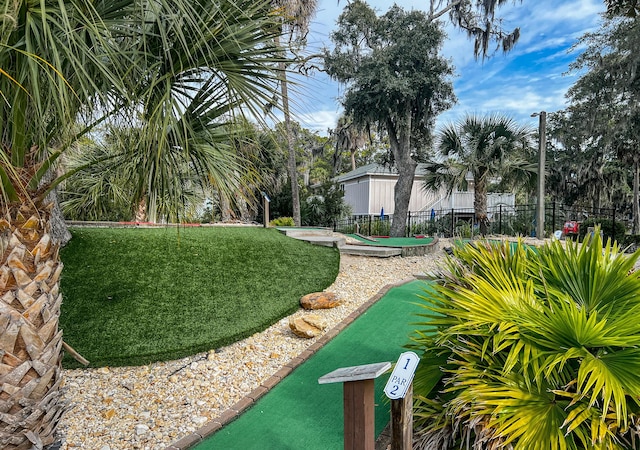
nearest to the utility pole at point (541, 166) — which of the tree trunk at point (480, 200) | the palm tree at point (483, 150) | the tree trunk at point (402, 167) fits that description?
the palm tree at point (483, 150)

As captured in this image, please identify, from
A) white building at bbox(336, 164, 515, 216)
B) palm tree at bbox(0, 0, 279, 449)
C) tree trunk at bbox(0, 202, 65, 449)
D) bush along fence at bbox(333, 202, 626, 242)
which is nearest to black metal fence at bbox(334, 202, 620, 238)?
bush along fence at bbox(333, 202, 626, 242)

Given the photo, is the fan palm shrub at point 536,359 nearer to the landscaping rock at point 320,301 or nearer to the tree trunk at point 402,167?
the landscaping rock at point 320,301

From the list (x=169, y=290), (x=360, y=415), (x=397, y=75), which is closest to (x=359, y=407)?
(x=360, y=415)

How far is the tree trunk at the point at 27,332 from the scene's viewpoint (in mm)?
1974

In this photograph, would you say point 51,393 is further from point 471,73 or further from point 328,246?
point 471,73

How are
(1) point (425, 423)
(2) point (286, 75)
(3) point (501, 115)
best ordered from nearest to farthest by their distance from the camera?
(1) point (425, 423)
(2) point (286, 75)
(3) point (501, 115)

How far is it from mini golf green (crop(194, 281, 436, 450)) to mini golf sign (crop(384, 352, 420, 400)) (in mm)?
844

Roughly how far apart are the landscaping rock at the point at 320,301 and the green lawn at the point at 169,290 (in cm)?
18

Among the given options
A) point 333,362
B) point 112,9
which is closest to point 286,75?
point 112,9

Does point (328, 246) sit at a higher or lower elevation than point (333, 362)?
higher

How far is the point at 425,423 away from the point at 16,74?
311 centimetres

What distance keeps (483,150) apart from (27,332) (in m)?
11.7

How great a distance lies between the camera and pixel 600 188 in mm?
24562

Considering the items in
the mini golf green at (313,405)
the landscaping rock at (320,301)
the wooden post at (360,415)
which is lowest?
the mini golf green at (313,405)
